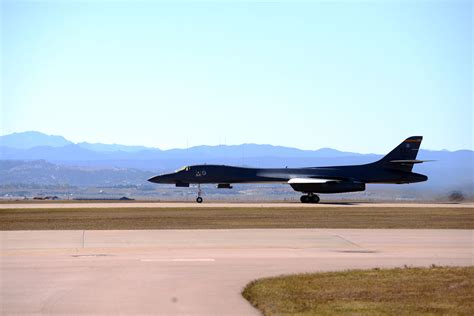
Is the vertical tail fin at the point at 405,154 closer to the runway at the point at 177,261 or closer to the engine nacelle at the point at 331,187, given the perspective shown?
the engine nacelle at the point at 331,187

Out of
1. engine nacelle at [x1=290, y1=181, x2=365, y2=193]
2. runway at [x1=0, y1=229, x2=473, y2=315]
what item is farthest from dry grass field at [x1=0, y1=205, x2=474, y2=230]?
engine nacelle at [x1=290, y1=181, x2=365, y2=193]

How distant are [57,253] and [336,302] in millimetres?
9765

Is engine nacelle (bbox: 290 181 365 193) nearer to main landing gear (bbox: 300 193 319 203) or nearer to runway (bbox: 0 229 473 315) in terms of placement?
main landing gear (bbox: 300 193 319 203)

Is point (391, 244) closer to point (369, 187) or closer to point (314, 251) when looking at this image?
point (314, 251)

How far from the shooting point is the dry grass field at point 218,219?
31.2 metres

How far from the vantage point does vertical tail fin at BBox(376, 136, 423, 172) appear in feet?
187

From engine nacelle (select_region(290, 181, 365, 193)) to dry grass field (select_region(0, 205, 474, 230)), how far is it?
13.8m

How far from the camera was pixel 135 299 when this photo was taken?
13852mm

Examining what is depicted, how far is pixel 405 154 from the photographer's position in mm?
57406

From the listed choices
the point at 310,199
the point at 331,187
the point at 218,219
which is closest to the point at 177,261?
the point at 218,219

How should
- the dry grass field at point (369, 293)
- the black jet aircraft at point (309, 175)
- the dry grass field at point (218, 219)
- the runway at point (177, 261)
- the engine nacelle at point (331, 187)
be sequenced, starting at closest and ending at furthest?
the dry grass field at point (369, 293) → the runway at point (177, 261) → the dry grass field at point (218, 219) → the engine nacelle at point (331, 187) → the black jet aircraft at point (309, 175)

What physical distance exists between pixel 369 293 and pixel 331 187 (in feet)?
137

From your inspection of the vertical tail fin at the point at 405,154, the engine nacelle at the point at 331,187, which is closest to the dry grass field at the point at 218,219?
the engine nacelle at the point at 331,187

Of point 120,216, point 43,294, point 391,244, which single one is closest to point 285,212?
point 120,216
